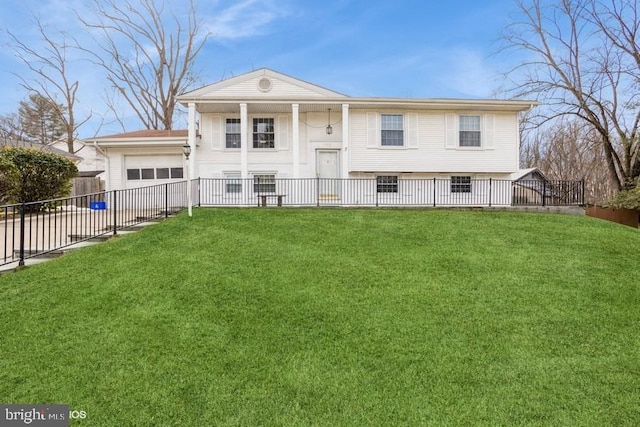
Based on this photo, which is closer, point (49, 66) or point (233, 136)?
point (233, 136)

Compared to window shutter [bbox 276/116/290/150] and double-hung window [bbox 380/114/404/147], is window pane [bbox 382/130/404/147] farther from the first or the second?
window shutter [bbox 276/116/290/150]

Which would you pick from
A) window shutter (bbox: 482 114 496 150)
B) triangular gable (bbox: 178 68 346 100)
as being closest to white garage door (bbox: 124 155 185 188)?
triangular gable (bbox: 178 68 346 100)

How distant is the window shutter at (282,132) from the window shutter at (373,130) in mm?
3451

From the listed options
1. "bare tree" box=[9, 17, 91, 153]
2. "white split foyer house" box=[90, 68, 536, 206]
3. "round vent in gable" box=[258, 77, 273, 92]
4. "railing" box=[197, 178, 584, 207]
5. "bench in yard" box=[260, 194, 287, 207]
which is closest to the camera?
"bench in yard" box=[260, 194, 287, 207]

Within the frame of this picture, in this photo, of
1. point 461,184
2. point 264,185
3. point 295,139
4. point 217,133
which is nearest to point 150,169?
point 217,133

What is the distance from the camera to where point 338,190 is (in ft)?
49.1

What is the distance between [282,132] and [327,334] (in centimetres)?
1257

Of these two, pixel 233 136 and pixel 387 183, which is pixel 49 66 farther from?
pixel 387 183

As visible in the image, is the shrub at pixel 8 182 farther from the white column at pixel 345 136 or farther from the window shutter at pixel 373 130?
the window shutter at pixel 373 130

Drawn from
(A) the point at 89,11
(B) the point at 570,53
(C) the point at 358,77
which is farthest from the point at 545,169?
(A) the point at 89,11

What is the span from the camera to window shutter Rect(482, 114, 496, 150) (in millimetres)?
15320

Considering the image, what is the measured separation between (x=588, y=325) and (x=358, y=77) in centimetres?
2347

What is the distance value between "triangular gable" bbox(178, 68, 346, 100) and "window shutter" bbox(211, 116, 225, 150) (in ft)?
4.16

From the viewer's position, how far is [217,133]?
604 inches
